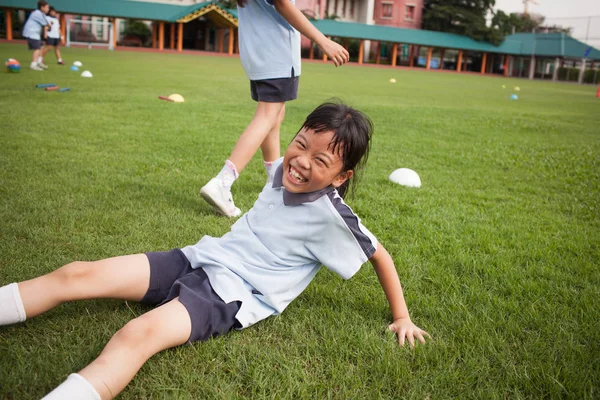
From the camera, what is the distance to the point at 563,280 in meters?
2.37

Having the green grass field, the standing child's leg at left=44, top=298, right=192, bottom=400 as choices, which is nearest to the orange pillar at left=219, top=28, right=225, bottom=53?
the green grass field

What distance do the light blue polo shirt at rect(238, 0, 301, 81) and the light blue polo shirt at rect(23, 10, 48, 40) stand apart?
40.9 ft

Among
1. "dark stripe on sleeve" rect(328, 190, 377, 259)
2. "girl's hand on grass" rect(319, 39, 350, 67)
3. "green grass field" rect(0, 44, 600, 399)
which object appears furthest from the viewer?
"girl's hand on grass" rect(319, 39, 350, 67)

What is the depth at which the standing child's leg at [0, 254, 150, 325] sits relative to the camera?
1618 mm

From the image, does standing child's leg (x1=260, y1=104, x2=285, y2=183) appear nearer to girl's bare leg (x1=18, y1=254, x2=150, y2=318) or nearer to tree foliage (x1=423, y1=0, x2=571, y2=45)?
girl's bare leg (x1=18, y1=254, x2=150, y2=318)

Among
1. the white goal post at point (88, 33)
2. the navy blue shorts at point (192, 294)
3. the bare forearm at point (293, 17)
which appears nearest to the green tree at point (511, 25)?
the white goal post at point (88, 33)

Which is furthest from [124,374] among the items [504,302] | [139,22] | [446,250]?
[139,22]

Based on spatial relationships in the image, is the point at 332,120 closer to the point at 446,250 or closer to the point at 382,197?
the point at 446,250

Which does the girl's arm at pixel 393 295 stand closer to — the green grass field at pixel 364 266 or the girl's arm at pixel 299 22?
the green grass field at pixel 364 266

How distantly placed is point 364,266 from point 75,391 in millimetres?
1508

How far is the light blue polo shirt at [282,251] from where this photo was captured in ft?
5.87

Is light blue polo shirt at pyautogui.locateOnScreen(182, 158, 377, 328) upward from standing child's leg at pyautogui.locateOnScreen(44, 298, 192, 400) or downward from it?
upward

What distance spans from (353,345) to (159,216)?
5.18 ft

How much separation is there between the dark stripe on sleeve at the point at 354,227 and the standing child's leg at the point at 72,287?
76cm
